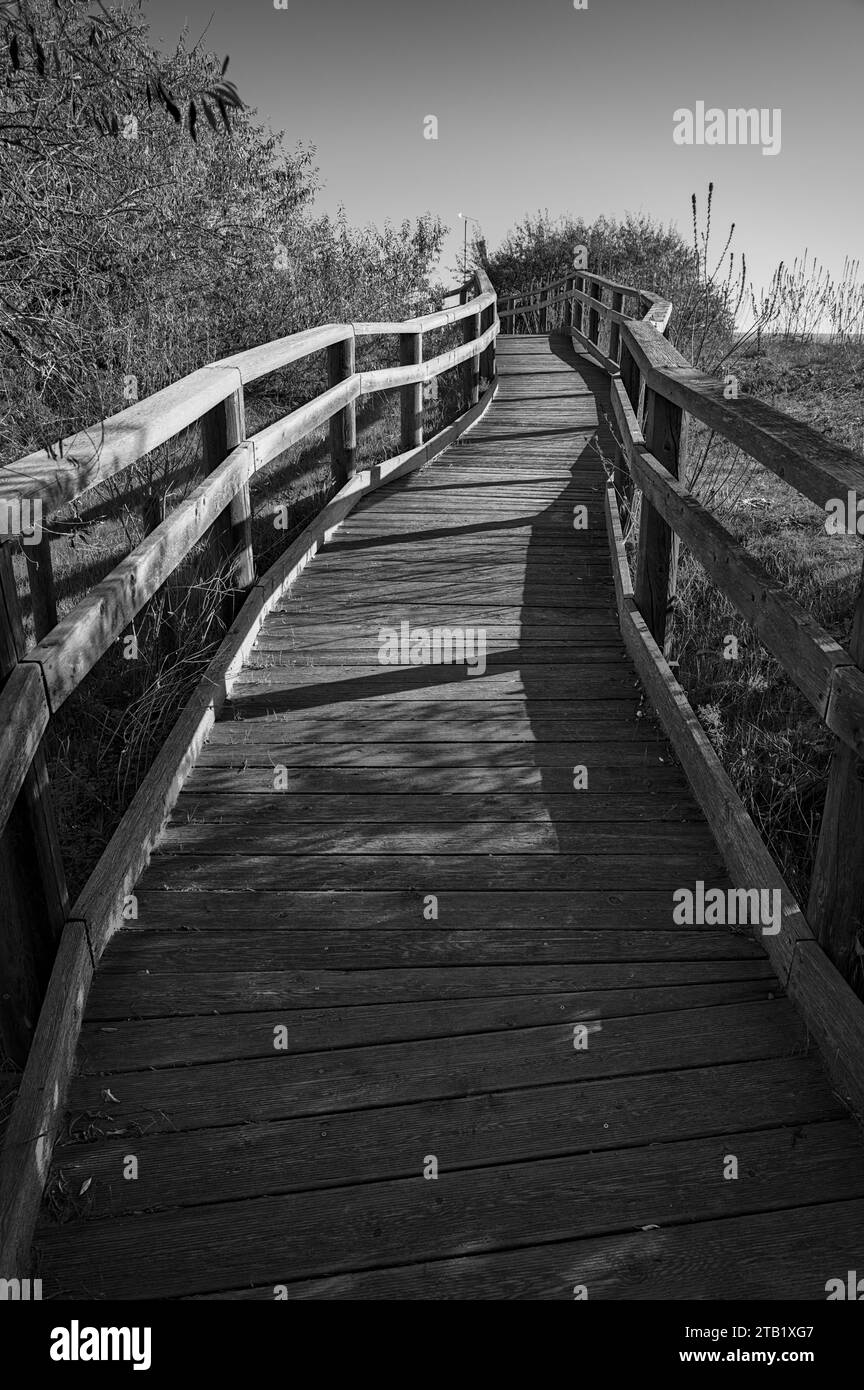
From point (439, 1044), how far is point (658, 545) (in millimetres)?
2806

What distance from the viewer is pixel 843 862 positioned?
8.51 feet

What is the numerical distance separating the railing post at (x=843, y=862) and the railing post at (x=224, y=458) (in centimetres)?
289

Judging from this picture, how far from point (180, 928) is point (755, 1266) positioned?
171 cm

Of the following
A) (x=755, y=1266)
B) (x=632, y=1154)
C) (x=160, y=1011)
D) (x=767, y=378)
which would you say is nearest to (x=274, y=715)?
(x=160, y=1011)

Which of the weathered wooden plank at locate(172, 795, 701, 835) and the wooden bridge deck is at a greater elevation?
the weathered wooden plank at locate(172, 795, 701, 835)

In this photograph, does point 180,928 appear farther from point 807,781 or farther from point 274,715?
point 807,781

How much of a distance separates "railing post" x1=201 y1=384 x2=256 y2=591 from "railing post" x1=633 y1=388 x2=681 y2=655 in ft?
5.79

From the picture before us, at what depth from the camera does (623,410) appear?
20.5ft

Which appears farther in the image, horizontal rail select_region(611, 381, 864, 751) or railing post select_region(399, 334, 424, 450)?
railing post select_region(399, 334, 424, 450)

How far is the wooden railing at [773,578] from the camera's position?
Answer: 8.25ft

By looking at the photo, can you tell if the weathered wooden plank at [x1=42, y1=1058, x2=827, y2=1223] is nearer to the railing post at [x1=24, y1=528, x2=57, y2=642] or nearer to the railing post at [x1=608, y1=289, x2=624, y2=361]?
the railing post at [x1=24, y1=528, x2=57, y2=642]

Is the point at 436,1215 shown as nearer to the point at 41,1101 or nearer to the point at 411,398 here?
the point at 41,1101

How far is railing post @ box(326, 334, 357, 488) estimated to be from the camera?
21.9 ft

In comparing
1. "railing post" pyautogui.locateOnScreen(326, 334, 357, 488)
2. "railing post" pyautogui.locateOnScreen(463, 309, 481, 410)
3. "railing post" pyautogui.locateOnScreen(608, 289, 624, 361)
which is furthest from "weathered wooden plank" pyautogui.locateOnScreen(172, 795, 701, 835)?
"railing post" pyautogui.locateOnScreen(608, 289, 624, 361)
